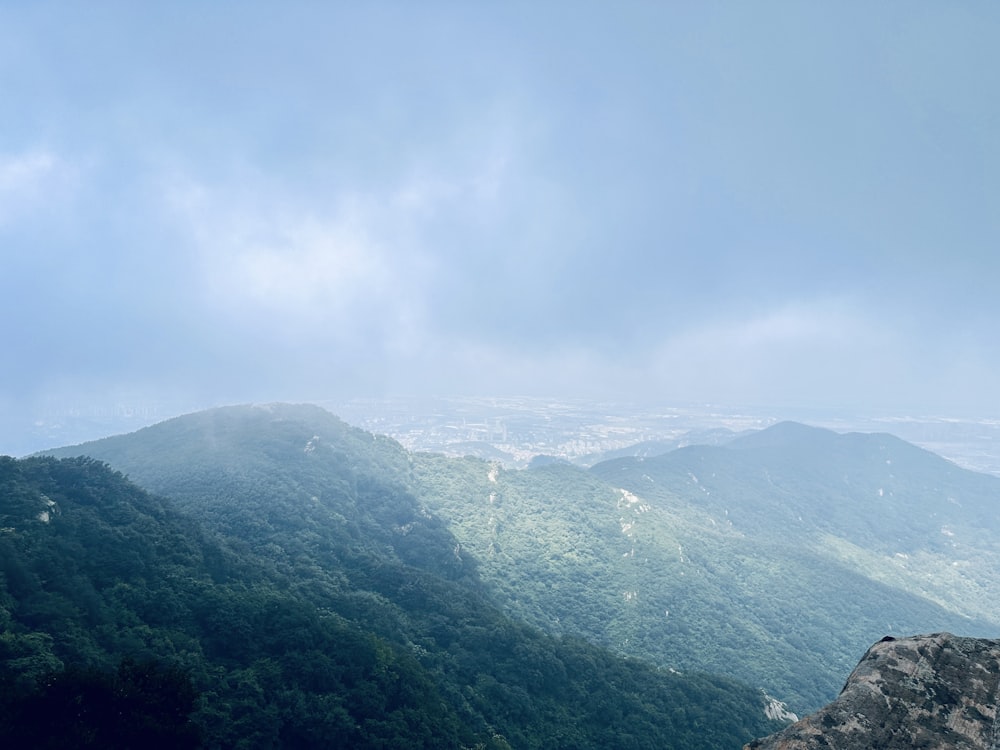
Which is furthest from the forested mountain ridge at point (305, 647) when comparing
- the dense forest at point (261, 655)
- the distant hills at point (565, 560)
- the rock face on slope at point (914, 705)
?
the rock face on slope at point (914, 705)

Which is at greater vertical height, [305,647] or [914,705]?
[914,705]

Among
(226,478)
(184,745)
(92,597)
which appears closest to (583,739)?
(184,745)

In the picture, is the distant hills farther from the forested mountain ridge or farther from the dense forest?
the dense forest

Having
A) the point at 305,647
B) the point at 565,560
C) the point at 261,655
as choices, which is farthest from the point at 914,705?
the point at 565,560

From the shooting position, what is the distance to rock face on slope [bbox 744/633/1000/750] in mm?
16797

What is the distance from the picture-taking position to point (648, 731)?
76750 millimetres

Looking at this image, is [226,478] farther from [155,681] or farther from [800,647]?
[800,647]

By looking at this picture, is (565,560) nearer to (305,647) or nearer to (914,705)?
(305,647)

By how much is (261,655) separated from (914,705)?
6372 cm

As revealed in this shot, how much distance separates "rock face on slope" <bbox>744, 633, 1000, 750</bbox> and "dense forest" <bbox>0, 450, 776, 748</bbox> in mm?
36741

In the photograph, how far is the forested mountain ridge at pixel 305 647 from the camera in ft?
180

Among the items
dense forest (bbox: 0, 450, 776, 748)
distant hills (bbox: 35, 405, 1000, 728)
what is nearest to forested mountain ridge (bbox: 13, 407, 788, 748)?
dense forest (bbox: 0, 450, 776, 748)

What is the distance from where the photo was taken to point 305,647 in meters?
65.7

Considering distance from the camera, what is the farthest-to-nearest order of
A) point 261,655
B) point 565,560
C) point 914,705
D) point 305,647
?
point 565,560, point 305,647, point 261,655, point 914,705
